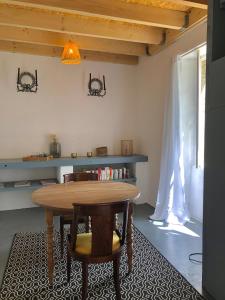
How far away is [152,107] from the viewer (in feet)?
13.6

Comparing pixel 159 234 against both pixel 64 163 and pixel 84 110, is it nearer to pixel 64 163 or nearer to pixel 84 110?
pixel 64 163

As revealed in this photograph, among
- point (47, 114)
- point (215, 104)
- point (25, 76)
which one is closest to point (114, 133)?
point (47, 114)

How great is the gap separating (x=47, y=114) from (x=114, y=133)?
3.97 ft

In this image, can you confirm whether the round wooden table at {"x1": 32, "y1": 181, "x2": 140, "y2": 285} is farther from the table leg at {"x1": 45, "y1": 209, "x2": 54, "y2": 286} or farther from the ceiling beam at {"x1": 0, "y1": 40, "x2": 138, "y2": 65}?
the ceiling beam at {"x1": 0, "y1": 40, "x2": 138, "y2": 65}

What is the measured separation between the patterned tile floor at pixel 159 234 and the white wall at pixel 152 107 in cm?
54

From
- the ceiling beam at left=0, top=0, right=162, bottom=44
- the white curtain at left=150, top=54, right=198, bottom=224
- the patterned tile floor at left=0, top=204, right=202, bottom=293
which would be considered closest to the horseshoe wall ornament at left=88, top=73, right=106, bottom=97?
the ceiling beam at left=0, top=0, right=162, bottom=44

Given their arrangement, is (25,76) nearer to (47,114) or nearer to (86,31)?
(47,114)

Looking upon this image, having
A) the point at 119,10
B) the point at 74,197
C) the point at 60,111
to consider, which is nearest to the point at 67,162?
the point at 60,111

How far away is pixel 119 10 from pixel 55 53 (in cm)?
161

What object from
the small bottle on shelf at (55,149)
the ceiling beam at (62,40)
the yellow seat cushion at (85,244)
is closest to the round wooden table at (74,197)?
the yellow seat cushion at (85,244)

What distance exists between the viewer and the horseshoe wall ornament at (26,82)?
4051 mm

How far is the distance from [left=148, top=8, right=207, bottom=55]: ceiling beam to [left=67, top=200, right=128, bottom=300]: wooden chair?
2.41 metres

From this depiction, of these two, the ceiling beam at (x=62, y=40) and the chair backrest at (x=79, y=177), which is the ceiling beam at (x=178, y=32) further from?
the chair backrest at (x=79, y=177)

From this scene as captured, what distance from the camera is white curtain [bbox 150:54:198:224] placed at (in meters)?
3.39
